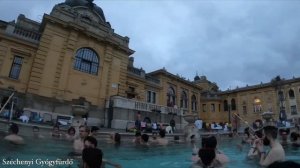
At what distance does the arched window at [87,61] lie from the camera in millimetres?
25297

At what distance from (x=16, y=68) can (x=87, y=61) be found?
6899mm

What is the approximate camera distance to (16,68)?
2270 centimetres

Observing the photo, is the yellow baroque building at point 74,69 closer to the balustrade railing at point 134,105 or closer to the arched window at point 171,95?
the balustrade railing at point 134,105

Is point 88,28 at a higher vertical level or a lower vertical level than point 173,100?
higher

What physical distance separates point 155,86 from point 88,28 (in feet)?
45.7

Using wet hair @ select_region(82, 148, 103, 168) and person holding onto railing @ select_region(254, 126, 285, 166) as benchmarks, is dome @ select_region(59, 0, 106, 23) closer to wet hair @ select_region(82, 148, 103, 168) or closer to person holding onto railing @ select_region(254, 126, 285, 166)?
person holding onto railing @ select_region(254, 126, 285, 166)

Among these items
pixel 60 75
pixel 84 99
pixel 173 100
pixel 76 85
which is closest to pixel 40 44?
pixel 60 75

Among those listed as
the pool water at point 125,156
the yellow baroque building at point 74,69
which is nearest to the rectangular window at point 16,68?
the yellow baroque building at point 74,69

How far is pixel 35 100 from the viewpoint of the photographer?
20953mm

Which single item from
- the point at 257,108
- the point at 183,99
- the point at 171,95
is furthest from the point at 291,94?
the point at 171,95

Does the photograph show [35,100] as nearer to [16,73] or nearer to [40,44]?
[16,73]

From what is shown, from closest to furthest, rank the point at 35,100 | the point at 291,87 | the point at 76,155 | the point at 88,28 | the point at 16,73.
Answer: the point at 76,155, the point at 35,100, the point at 16,73, the point at 88,28, the point at 291,87

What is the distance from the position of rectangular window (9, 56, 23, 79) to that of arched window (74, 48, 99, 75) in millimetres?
5211

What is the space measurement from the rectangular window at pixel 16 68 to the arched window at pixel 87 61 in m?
5.21
